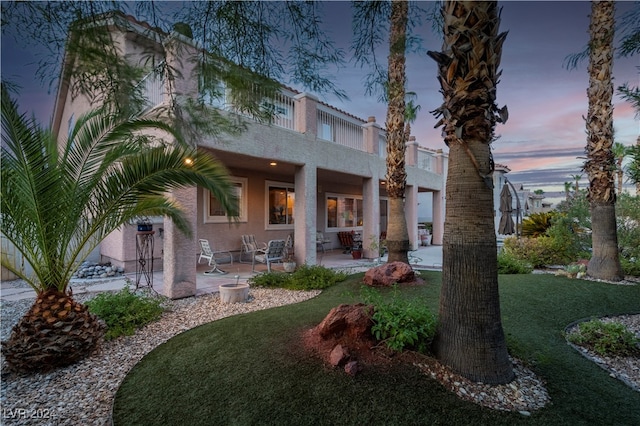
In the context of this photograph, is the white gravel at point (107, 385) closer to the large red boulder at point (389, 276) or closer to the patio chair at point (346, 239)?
the large red boulder at point (389, 276)

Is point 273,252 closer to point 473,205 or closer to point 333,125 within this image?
point 333,125

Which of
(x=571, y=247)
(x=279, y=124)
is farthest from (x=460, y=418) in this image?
(x=571, y=247)

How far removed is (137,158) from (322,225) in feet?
37.0

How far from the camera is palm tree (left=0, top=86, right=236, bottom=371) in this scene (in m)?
3.54

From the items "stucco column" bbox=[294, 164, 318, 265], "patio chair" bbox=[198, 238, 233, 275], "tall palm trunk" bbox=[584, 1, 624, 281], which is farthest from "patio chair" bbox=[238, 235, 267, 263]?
"tall palm trunk" bbox=[584, 1, 624, 281]

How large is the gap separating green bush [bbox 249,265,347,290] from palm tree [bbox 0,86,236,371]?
3786mm

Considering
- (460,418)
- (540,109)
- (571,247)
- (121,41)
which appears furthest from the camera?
(571,247)

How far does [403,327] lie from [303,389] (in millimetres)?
1190

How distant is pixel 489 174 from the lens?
9.34ft

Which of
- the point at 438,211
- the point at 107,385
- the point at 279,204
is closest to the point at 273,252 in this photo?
the point at 279,204

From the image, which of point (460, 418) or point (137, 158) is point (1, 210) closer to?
point (137, 158)

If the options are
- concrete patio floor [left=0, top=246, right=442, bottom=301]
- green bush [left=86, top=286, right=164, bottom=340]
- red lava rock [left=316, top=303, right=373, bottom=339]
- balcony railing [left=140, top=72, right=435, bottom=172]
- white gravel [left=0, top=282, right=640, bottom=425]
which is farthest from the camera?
balcony railing [left=140, top=72, right=435, bottom=172]

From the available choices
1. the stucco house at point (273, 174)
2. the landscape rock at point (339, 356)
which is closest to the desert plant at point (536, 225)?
the stucco house at point (273, 174)

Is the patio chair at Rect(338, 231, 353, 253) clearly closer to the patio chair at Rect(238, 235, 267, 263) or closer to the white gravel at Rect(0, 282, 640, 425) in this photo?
the patio chair at Rect(238, 235, 267, 263)
